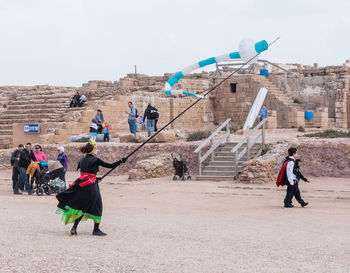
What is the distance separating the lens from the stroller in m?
13.7

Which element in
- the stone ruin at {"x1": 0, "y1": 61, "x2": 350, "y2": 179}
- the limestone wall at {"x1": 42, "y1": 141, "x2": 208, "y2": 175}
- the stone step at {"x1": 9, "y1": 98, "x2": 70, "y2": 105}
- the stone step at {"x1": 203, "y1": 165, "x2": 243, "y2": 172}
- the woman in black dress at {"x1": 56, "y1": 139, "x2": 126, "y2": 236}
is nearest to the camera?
the woman in black dress at {"x1": 56, "y1": 139, "x2": 126, "y2": 236}

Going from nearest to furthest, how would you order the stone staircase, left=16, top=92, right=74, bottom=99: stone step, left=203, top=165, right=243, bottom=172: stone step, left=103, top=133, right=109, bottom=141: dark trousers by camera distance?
the stone staircase → left=203, top=165, right=243, bottom=172: stone step → left=103, top=133, right=109, bottom=141: dark trousers → left=16, top=92, right=74, bottom=99: stone step

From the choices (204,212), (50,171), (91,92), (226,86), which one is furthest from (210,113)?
(204,212)

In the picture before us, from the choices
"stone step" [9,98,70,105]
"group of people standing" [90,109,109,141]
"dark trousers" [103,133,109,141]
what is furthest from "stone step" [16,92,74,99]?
"dark trousers" [103,133,109,141]

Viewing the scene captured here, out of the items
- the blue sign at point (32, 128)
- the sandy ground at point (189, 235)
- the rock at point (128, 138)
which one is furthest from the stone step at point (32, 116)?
the sandy ground at point (189, 235)

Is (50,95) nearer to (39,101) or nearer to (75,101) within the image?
(39,101)

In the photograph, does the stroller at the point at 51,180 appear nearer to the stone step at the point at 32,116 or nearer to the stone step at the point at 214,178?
the stone step at the point at 214,178

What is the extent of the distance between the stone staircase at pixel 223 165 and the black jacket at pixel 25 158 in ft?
15.1

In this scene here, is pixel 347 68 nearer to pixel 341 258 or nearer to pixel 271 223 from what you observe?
pixel 271 223

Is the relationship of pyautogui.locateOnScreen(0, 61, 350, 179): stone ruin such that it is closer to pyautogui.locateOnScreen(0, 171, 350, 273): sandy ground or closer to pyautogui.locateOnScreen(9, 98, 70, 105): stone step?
pyautogui.locateOnScreen(9, 98, 70, 105): stone step

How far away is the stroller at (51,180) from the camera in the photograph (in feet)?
44.8

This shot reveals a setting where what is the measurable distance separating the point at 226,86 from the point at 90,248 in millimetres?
23874

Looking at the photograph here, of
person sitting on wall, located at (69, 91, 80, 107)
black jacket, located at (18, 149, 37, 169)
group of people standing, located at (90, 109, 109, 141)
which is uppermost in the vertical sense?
person sitting on wall, located at (69, 91, 80, 107)

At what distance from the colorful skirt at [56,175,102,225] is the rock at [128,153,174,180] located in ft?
27.8
